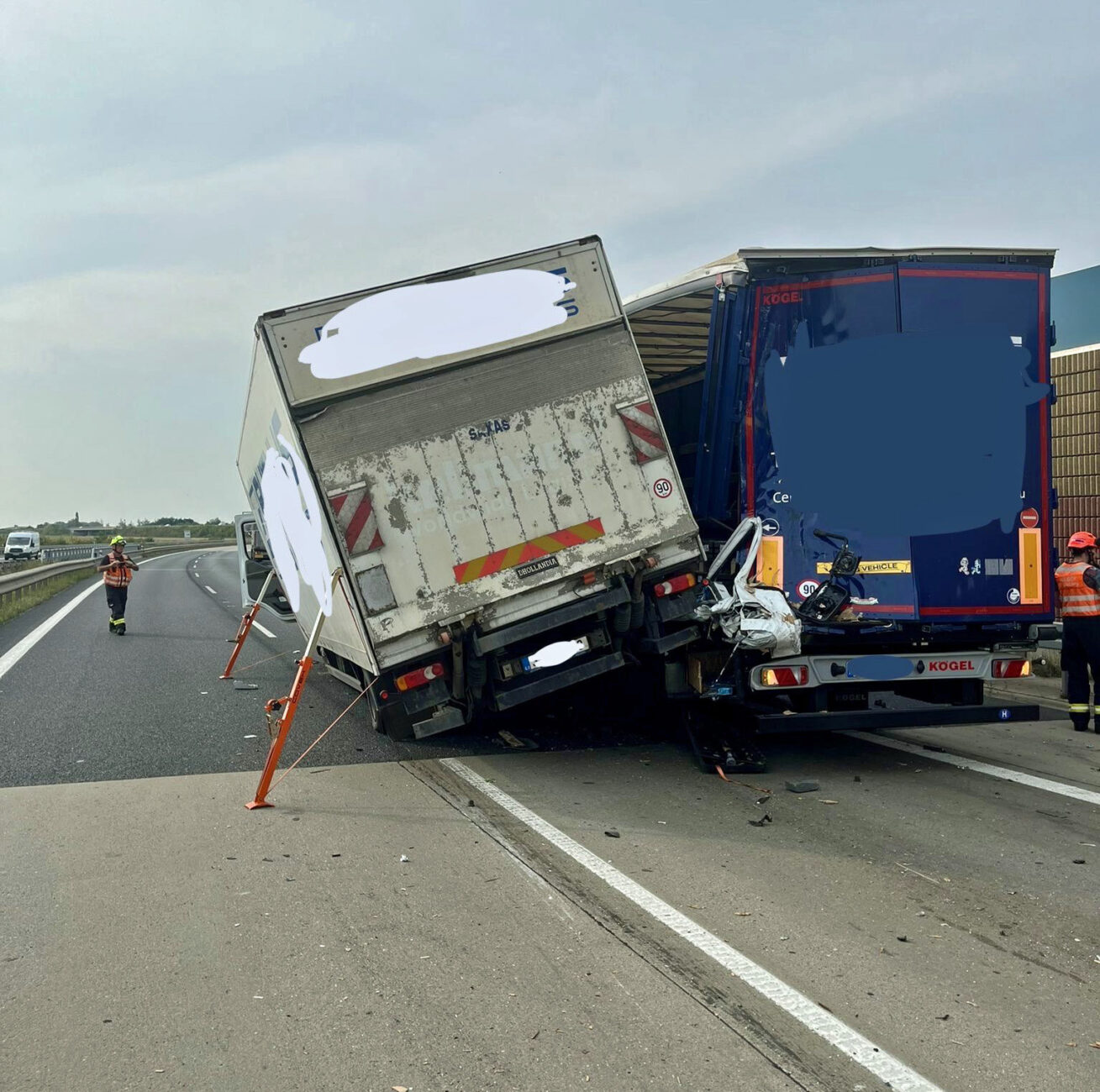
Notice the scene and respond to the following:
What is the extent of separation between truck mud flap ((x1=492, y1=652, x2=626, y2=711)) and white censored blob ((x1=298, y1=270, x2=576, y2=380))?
86.6 inches

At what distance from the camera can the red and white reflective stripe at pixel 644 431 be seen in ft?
25.0

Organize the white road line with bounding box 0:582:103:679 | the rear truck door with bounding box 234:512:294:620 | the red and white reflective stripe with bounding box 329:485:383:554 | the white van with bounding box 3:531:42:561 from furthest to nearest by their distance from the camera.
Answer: the white van with bounding box 3:531:42:561
the rear truck door with bounding box 234:512:294:620
the white road line with bounding box 0:582:103:679
the red and white reflective stripe with bounding box 329:485:383:554

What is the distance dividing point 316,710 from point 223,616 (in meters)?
12.6

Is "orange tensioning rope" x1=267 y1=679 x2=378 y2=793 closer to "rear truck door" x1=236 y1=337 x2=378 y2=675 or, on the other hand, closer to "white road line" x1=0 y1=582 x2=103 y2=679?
"rear truck door" x1=236 y1=337 x2=378 y2=675

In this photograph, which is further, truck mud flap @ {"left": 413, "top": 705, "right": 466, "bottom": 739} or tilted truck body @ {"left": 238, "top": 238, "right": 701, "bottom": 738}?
truck mud flap @ {"left": 413, "top": 705, "right": 466, "bottom": 739}

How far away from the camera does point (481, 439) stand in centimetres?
737

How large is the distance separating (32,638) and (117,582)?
5.57 feet

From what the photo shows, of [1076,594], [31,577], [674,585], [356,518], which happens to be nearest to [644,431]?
[674,585]

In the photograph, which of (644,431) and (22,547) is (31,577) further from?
(22,547)

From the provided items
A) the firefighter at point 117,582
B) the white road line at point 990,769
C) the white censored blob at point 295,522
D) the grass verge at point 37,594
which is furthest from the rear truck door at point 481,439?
the grass verge at point 37,594

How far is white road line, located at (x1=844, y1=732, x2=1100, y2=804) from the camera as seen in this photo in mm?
7254

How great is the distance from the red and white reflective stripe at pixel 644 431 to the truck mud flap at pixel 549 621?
2.94ft

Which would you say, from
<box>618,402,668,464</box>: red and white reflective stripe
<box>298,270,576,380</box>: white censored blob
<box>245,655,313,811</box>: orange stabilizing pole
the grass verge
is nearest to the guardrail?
the grass verge

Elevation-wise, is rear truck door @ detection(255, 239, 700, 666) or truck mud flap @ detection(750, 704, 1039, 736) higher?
rear truck door @ detection(255, 239, 700, 666)
